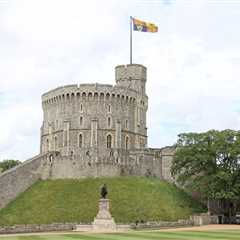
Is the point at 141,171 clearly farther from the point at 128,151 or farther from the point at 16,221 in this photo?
the point at 16,221

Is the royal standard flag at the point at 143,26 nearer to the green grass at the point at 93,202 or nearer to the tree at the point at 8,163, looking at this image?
the green grass at the point at 93,202

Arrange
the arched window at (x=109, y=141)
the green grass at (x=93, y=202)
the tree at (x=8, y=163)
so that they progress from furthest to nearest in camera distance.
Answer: the tree at (x=8, y=163) → the arched window at (x=109, y=141) → the green grass at (x=93, y=202)

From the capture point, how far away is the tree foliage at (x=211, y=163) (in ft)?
260

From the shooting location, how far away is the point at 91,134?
335 ft

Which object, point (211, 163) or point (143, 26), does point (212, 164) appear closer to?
point (211, 163)

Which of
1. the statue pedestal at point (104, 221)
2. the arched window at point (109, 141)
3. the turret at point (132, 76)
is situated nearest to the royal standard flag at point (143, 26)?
the turret at point (132, 76)

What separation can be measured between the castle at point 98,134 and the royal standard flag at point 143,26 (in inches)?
472

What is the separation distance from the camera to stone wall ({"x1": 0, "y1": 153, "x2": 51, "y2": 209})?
8088 centimetres

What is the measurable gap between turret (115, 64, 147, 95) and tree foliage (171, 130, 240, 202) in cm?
2741

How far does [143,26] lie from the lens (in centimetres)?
9931

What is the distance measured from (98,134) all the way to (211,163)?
87.1 feet

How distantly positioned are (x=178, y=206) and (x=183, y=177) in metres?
4.49

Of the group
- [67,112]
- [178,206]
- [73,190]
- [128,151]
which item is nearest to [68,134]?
[67,112]

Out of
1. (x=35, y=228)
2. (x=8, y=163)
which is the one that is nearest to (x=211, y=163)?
(x=35, y=228)
